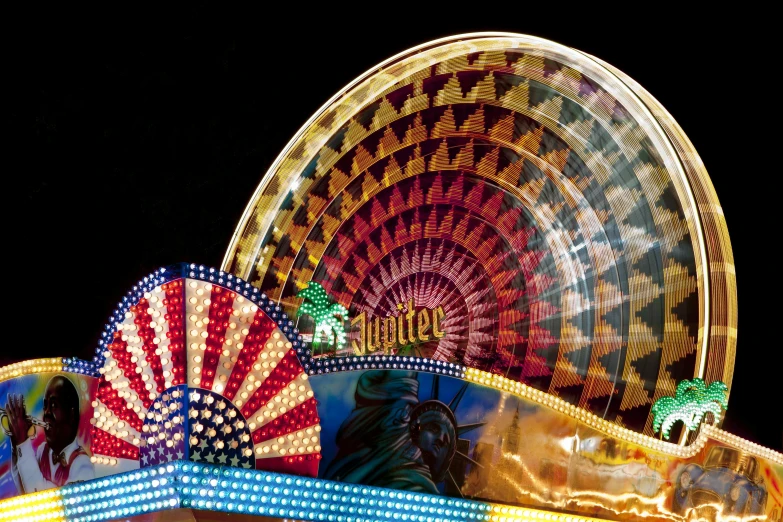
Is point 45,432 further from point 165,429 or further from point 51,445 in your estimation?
point 165,429

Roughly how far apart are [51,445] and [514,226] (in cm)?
872

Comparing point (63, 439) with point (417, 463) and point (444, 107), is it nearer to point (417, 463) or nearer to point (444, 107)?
point (417, 463)

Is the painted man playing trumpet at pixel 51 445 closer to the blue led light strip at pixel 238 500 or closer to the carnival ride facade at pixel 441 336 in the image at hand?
the carnival ride facade at pixel 441 336

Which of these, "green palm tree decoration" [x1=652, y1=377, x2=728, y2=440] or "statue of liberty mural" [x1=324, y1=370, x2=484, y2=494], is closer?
"statue of liberty mural" [x1=324, y1=370, x2=484, y2=494]

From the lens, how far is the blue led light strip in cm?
779

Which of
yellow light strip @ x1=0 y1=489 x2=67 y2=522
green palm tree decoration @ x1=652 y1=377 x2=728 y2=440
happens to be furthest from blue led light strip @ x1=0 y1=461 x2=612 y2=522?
green palm tree decoration @ x1=652 y1=377 x2=728 y2=440

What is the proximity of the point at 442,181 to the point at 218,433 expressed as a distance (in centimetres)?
919

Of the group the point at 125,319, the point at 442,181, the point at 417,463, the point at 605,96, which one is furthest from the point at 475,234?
the point at 125,319

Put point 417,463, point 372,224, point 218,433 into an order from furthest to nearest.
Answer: point 372,224 → point 417,463 → point 218,433

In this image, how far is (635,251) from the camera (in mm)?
15648

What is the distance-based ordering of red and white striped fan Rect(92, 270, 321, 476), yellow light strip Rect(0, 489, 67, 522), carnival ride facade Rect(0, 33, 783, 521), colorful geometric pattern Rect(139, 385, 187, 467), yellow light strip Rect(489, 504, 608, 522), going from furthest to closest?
1. yellow light strip Rect(489, 504, 608, 522)
2. yellow light strip Rect(0, 489, 67, 522)
3. carnival ride facade Rect(0, 33, 783, 521)
4. red and white striped fan Rect(92, 270, 321, 476)
5. colorful geometric pattern Rect(139, 385, 187, 467)

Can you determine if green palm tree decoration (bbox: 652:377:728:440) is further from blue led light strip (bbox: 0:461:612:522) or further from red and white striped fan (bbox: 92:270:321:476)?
red and white striped fan (bbox: 92:270:321:476)

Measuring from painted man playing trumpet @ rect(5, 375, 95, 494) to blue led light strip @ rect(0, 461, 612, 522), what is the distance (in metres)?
0.59

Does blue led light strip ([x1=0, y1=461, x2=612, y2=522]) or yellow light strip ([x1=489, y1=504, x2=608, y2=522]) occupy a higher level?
blue led light strip ([x1=0, y1=461, x2=612, y2=522])
